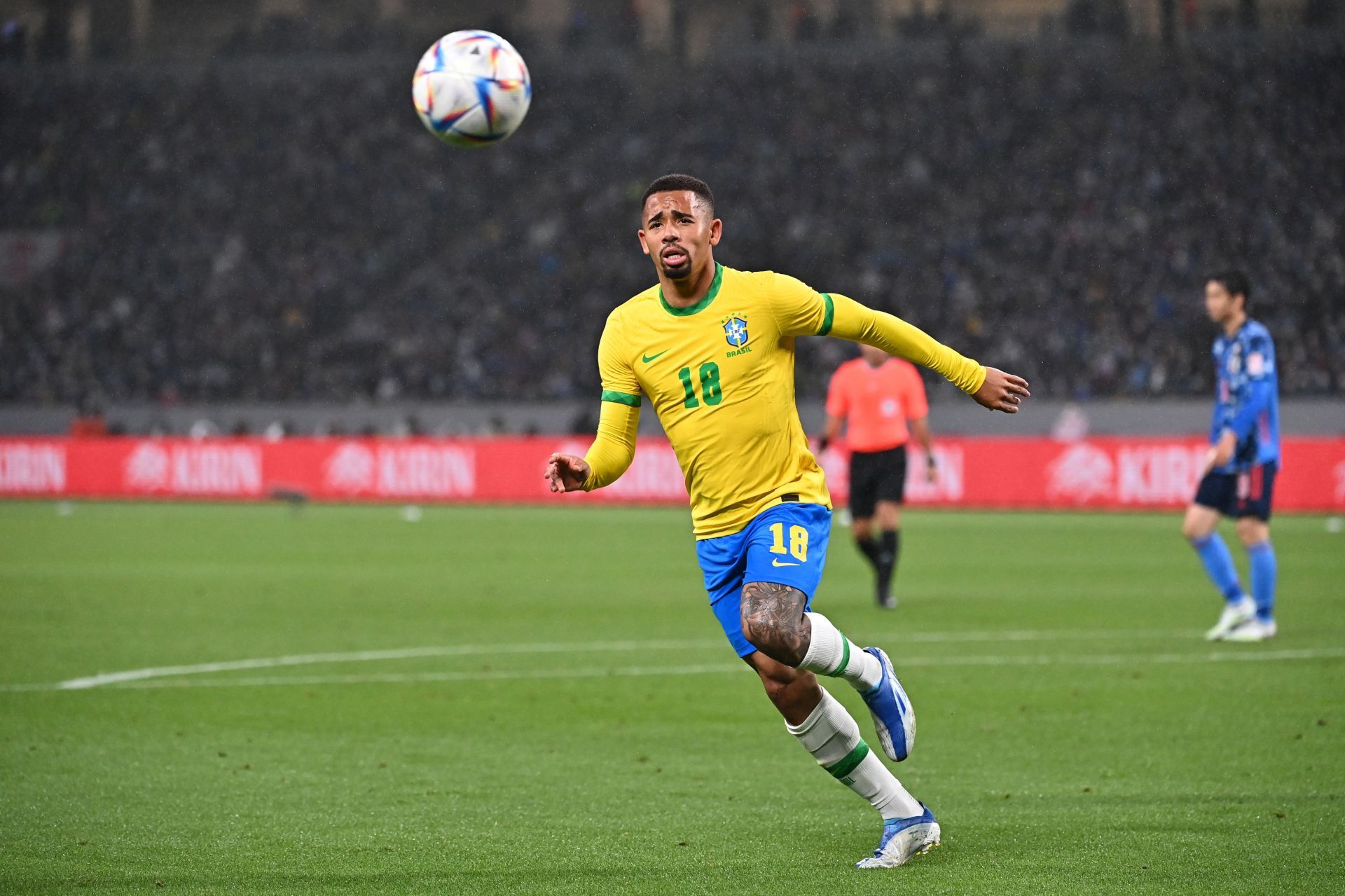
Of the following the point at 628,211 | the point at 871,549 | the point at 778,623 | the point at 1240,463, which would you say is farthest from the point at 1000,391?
the point at 628,211

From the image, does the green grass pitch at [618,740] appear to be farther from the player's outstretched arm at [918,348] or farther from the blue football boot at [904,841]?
the player's outstretched arm at [918,348]

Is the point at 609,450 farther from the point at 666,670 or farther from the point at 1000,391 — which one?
the point at 666,670

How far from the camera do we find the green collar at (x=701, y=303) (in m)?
5.84

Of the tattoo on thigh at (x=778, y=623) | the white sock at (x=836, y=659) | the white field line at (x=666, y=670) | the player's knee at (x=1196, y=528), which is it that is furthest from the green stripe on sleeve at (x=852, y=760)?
the player's knee at (x=1196, y=528)

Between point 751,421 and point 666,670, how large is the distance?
209 inches

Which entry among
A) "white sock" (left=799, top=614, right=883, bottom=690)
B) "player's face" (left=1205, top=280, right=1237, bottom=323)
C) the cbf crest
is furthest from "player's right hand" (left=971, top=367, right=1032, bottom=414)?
"player's face" (left=1205, top=280, right=1237, bottom=323)

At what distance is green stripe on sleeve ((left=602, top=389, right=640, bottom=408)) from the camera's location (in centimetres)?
594

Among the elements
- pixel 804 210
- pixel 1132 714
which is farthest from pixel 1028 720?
pixel 804 210

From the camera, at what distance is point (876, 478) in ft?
48.3

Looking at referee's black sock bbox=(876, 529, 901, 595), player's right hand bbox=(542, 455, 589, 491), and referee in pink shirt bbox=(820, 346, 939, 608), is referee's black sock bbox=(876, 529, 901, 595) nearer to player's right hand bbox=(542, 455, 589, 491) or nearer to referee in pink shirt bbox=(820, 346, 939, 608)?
referee in pink shirt bbox=(820, 346, 939, 608)

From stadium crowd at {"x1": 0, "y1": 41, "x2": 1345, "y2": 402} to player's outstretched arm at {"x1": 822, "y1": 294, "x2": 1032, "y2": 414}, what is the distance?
28162 mm

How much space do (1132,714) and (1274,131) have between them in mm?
31536

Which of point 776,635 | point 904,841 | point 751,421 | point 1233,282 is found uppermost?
point 1233,282

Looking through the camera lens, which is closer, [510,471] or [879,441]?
[879,441]
